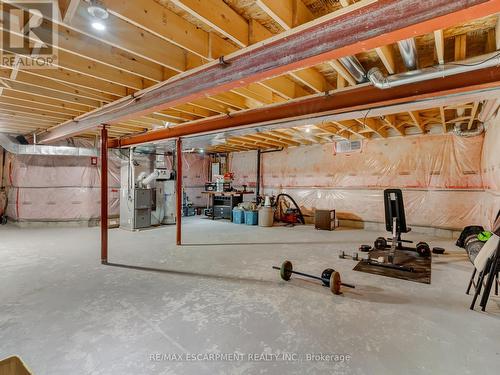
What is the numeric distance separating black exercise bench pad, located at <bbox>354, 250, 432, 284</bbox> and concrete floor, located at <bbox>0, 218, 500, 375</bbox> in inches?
5.6

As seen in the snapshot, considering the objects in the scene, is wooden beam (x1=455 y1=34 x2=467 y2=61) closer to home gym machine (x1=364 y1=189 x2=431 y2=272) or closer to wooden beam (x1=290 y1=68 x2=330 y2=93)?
wooden beam (x1=290 y1=68 x2=330 y2=93)

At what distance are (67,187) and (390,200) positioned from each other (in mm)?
7473

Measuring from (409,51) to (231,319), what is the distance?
2695 millimetres

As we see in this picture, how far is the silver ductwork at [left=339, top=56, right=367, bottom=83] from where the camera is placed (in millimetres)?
2266

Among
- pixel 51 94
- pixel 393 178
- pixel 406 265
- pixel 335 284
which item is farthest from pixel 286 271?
pixel 393 178

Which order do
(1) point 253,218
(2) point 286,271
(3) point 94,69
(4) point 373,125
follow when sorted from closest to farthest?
(3) point 94,69
(2) point 286,271
(4) point 373,125
(1) point 253,218

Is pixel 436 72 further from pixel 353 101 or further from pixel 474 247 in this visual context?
pixel 474 247

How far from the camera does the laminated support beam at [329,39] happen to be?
48.6 inches

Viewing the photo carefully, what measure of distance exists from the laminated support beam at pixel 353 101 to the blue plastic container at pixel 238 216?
3547 millimetres

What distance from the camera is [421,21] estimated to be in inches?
49.6

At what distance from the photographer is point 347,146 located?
6.91m

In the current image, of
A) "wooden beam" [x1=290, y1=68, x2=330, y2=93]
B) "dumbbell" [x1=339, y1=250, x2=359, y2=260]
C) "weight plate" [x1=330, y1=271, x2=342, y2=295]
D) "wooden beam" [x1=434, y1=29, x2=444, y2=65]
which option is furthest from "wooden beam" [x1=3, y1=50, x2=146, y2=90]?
"dumbbell" [x1=339, y1=250, x2=359, y2=260]

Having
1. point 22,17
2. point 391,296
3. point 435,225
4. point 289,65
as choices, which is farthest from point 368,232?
point 22,17

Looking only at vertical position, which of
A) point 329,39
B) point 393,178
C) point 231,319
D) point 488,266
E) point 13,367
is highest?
point 329,39
